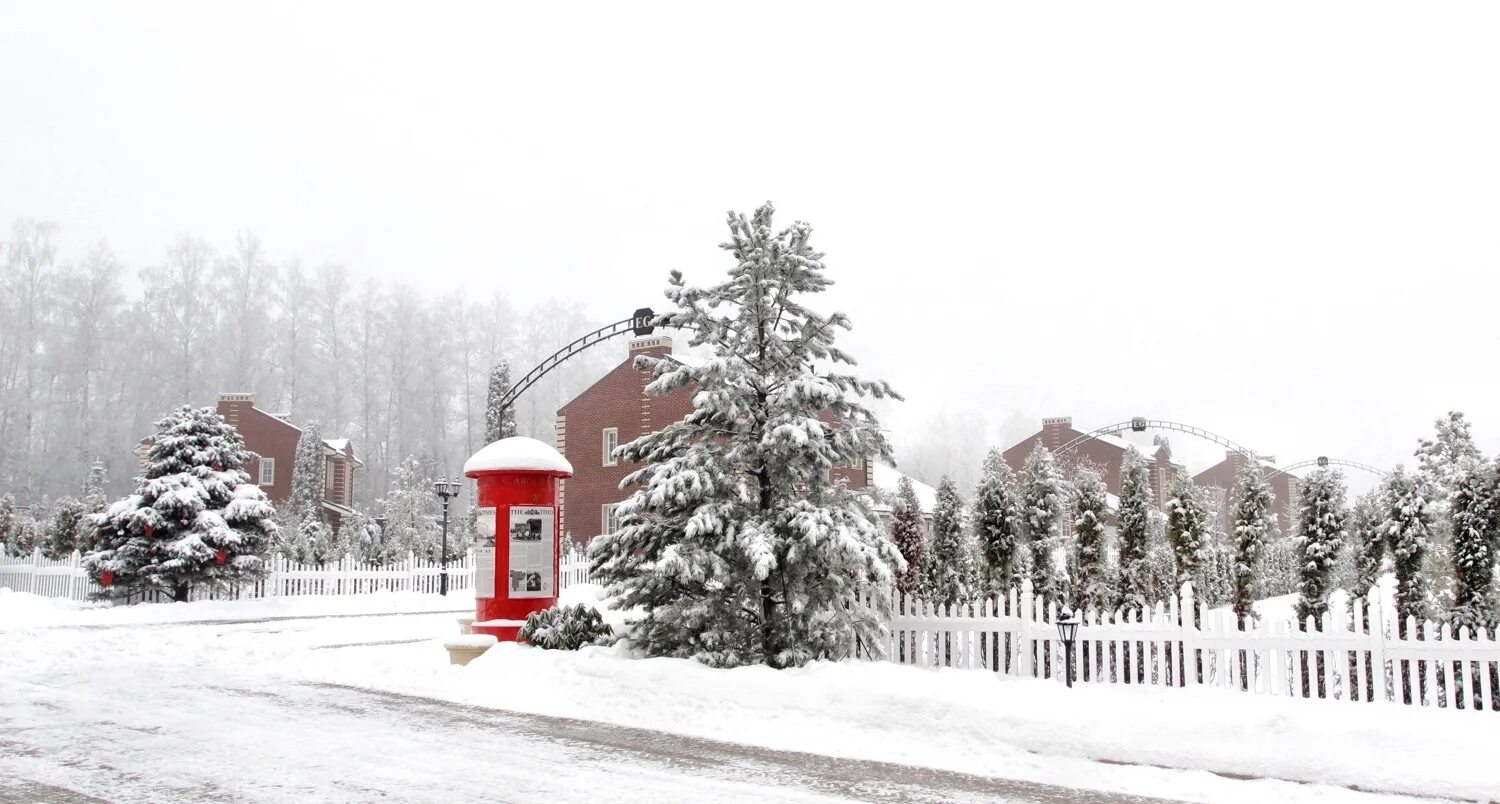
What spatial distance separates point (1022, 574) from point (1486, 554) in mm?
9368

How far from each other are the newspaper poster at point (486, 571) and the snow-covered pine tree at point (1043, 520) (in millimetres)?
14710

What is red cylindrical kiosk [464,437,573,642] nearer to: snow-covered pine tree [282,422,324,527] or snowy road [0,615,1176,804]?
snowy road [0,615,1176,804]

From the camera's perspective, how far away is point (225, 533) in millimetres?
25328

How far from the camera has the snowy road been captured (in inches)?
299

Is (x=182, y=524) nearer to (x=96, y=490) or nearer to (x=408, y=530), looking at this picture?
(x=408, y=530)

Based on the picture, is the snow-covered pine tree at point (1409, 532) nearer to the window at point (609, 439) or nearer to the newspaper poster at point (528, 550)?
the newspaper poster at point (528, 550)

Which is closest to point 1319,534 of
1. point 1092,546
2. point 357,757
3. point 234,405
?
point 1092,546

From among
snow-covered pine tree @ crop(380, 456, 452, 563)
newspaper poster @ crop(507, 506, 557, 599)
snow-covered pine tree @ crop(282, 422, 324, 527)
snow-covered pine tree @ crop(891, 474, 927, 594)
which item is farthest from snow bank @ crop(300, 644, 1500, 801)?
snow-covered pine tree @ crop(282, 422, 324, 527)

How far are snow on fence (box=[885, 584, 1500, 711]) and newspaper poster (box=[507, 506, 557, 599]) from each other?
5207mm

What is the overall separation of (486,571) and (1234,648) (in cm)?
966

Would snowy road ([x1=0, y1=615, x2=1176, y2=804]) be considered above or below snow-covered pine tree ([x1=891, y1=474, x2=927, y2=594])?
below

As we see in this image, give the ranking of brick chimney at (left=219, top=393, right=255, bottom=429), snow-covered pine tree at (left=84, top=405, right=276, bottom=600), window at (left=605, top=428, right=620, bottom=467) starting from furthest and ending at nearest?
1. brick chimney at (left=219, top=393, right=255, bottom=429)
2. window at (left=605, top=428, right=620, bottom=467)
3. snow-covered pine tree at (left=84, top=405, right=276, bottom=600)

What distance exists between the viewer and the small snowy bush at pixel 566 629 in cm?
→ 1344

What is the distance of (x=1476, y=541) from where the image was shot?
18609 mm
